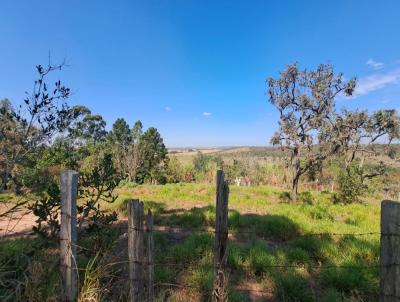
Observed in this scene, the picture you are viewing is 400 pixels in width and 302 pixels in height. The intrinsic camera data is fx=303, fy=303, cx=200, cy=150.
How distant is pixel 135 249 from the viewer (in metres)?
2.81

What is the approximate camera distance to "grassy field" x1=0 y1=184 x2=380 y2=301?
321 cm

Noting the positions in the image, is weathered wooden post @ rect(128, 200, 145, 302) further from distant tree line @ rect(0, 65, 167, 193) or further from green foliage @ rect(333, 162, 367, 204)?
Answer: green foliage @ rect(333, 162, 367, 204)

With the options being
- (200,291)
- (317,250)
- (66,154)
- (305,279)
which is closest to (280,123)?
(317,250)

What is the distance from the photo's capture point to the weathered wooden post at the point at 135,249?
2797 mm

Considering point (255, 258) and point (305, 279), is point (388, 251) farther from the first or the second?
point (255, 258)

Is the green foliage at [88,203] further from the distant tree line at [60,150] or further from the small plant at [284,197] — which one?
the small plant at [284,197]

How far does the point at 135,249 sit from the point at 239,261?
Answer: 232cm

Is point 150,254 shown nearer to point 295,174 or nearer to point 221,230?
point 221,230

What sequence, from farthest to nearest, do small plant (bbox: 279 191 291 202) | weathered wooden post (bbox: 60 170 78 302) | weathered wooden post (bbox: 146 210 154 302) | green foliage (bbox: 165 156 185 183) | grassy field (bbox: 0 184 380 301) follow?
green foliage (bbox: 165 156 185 183) → small plant (bbox: 279 191 291 202) → grassy field (bbox: 0 184 380 301) → weathered wooden post (bbox: 146 210 154 302) → weathered wooden post (bbox: 60 170 78 302)

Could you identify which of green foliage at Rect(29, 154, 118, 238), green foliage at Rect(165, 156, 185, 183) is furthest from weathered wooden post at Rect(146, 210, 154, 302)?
green foliage at Rect(165, 156, 185, 183)

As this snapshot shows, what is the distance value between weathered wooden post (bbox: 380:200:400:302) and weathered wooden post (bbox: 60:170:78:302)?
8.32 feet

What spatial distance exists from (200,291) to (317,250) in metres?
2.45

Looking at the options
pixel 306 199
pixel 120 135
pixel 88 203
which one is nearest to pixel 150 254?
pixel 88 203

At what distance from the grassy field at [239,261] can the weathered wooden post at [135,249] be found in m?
0.29
